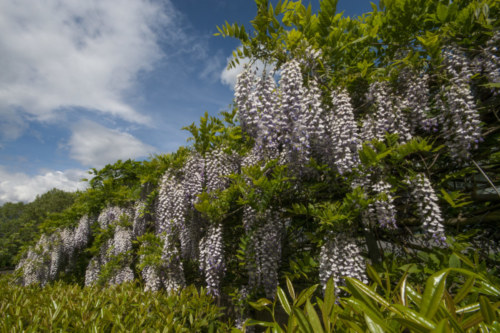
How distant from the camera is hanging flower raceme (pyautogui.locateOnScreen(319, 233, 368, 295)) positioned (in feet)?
8.89

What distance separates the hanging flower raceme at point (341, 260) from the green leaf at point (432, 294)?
229 centimetres

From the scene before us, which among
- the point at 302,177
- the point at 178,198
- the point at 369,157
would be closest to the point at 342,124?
the point at 369,157

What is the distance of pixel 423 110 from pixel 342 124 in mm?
924

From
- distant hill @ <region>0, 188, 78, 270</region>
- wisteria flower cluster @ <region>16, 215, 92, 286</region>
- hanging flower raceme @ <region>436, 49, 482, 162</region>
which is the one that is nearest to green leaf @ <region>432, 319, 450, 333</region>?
hanging flower raceme @ <region>436, 49, 482, 162</region>

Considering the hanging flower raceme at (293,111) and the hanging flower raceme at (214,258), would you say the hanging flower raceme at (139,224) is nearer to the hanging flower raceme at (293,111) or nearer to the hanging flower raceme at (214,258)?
the hanging flower raceme at (214,258)

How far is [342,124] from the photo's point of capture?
9.20ft

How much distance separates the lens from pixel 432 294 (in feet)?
1.96

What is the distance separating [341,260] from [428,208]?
107 cm

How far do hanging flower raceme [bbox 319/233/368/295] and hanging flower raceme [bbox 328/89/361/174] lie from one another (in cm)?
83

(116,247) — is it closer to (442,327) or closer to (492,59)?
(442,327)

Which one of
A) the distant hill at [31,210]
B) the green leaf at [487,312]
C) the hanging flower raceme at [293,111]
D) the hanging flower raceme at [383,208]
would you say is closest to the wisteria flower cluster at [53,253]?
the hanging flower raceme at [293,111]

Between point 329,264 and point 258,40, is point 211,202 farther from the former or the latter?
point 258,40

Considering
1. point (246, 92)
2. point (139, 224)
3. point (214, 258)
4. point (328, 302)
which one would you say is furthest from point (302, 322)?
Result: point (139, 224)

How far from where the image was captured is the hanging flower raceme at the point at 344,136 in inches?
108
